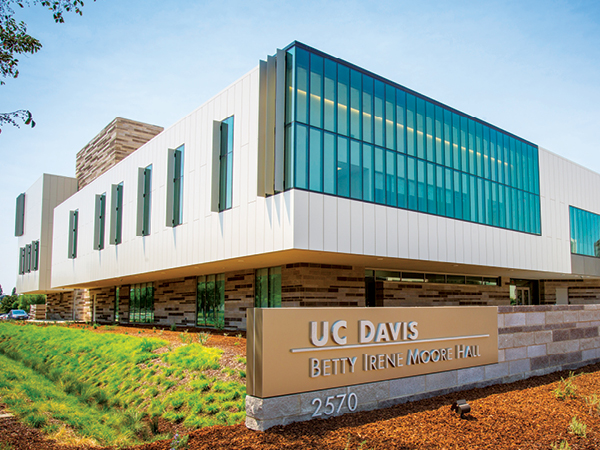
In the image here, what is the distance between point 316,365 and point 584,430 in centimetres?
396

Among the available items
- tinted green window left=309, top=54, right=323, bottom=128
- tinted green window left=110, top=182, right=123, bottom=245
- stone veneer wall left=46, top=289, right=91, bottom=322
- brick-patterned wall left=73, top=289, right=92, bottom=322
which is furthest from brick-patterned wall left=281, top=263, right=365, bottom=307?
stone veneer wall left=46, top=289, right=91, bottom=322

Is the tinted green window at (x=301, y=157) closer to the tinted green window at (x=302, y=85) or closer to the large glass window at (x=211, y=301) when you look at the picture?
the tinted green window at (x=302, y=85)

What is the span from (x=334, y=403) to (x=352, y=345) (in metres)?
0.94

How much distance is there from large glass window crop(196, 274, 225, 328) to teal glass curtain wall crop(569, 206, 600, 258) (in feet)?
62.9

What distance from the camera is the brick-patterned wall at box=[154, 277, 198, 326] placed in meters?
24.4

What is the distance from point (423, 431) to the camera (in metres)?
6.97

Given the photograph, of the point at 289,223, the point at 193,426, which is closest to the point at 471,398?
the point at 193,426

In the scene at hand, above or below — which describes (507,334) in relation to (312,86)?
below

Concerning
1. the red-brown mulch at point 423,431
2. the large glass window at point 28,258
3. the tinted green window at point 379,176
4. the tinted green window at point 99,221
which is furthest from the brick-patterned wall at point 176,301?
the large glass window at point 28,258

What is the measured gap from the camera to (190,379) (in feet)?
33.1

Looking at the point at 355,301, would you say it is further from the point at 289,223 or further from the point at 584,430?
the point at 584,430

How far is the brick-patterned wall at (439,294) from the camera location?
70.5 feet

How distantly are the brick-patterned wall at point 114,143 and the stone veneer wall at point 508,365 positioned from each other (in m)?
31.7

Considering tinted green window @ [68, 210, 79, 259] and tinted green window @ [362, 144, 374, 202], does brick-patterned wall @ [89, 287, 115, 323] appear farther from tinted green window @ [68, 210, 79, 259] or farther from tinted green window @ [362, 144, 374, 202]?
tinted green window @ [362, 144, 374, 202]
